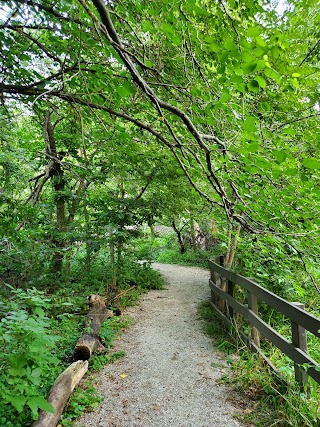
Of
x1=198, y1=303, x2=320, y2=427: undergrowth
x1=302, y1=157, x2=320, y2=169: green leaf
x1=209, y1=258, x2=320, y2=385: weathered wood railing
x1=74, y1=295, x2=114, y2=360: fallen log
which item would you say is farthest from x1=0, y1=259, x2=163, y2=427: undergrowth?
x1=302, y1=157, x2=320, y2=169: green leaf

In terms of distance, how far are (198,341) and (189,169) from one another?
3242 millimetres

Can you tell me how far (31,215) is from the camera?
3471 millimetres

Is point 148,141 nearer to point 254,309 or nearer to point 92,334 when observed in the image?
point 254,309

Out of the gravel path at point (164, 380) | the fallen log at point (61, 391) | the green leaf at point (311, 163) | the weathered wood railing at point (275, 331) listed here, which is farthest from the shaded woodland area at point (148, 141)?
the gravel path at point (164, 380)

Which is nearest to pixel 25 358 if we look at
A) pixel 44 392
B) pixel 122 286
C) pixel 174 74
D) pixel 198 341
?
pixel 44 392

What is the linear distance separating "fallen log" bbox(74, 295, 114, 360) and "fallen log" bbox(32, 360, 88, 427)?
262mm

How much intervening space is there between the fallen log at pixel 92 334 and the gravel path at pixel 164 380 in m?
0.34

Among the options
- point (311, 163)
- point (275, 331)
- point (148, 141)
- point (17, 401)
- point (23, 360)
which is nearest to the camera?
point (311, 163)

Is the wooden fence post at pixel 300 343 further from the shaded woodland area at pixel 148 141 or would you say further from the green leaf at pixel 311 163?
the green leaf at pixel 311 163

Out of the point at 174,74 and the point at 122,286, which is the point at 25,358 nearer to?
the point at 174,74

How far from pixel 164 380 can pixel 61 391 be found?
51.0 inches

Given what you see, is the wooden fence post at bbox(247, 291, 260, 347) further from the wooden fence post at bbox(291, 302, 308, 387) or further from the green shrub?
the green shrub

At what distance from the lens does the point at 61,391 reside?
2.87 m

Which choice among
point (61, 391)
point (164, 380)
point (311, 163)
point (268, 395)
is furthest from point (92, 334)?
point (311, 163)
